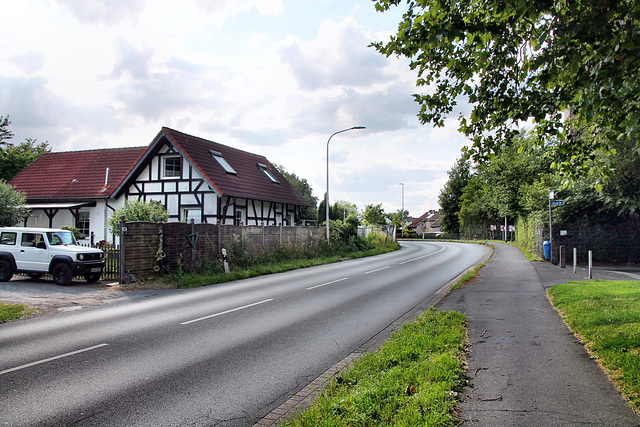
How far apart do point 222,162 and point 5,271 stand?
15.9 meters

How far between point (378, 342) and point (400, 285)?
7407 millimetres

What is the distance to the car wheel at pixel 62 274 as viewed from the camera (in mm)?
13945

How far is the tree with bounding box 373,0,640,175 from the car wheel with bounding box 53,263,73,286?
11.9 m

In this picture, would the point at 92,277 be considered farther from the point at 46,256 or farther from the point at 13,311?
the point at 13,311

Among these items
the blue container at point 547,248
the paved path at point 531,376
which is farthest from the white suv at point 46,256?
the blue container at point 547,248

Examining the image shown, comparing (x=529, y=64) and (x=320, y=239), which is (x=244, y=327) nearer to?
(x=529, y=64)

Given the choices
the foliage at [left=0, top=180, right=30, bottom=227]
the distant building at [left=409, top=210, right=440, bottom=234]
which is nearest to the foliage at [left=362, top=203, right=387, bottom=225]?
the foliage at [left=0, top=180, right=30, bottom=227]

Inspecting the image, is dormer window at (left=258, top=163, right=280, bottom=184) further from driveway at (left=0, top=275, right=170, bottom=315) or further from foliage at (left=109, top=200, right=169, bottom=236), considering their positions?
driveway at (left=0, top=275, right=170, bottom=315)

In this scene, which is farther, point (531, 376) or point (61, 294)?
point (61, 294)

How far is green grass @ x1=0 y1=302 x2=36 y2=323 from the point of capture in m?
9.12

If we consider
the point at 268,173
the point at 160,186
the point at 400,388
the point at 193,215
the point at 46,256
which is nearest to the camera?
the point at 400,388

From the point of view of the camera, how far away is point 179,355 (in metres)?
6.39

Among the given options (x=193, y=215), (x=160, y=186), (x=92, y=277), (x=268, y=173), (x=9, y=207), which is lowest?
(x=92, y=277)

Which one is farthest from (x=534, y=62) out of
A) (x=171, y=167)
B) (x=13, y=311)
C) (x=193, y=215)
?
(x=171, y=167)
